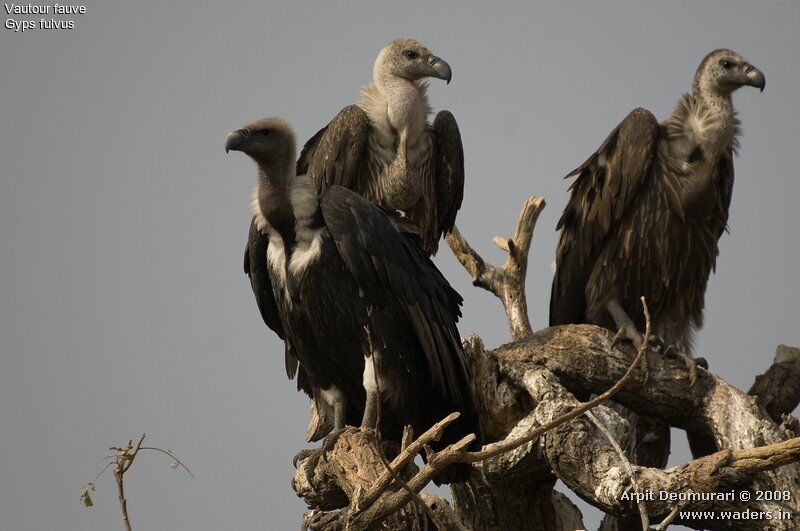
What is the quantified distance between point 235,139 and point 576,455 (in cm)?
233

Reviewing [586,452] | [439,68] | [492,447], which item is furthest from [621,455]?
[439,68]

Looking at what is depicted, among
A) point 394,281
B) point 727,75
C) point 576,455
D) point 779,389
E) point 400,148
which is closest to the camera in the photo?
point 576,455

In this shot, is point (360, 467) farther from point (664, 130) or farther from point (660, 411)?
point (664, 130)

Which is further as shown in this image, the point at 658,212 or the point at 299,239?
the point at 658,212

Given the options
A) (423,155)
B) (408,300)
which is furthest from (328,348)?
(423,155)

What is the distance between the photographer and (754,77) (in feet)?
25.4

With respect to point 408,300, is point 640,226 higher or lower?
higher

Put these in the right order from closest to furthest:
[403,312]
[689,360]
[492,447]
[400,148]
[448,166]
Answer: [492,447] < [403,312] < [689,360] < [400,148] < [448,166]

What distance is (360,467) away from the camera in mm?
5074

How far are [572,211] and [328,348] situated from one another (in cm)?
254

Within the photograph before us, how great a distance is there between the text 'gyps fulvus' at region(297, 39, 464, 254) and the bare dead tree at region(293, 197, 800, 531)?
67.5 inches

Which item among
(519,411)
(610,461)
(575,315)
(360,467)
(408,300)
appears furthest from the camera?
(575,315)

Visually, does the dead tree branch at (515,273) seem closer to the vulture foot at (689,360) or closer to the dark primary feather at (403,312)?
the vulture foot at (689,360)

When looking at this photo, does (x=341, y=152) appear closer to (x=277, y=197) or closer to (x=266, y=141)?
(x=266, y=141)
